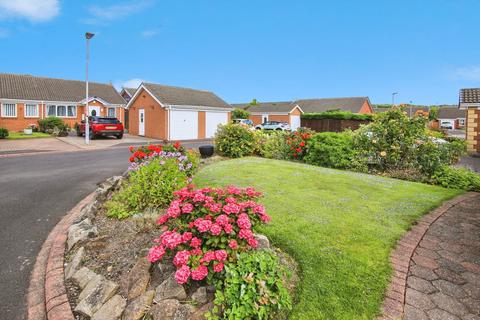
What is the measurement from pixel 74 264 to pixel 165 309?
6.06 feet

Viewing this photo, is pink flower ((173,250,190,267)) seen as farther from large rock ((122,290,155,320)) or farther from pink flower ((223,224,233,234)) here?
large rock ((122,290,155,320))

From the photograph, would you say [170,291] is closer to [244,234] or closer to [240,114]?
[244,234]

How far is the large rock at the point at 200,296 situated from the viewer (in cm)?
310

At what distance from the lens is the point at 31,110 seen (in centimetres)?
3136

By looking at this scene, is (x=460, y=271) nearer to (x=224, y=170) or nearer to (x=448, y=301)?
(x=448, y=301)

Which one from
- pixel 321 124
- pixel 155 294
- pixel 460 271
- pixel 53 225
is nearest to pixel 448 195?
pixel 460 271

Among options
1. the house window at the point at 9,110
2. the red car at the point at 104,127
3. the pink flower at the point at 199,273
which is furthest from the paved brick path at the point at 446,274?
the house window at the point at 9,110

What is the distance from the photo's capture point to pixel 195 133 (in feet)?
95.4

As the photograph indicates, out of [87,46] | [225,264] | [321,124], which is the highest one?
[87,46]

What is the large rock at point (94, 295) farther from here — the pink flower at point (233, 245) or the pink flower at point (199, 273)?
the pink flower at point (233, 245)

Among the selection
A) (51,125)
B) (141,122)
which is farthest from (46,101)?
(141,122)

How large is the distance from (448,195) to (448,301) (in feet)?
16.7

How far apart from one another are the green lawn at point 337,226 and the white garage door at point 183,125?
61.8ft

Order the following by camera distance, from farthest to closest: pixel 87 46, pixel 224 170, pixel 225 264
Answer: pixel 87 46 < pixel 224 170 < pixel 225 264
